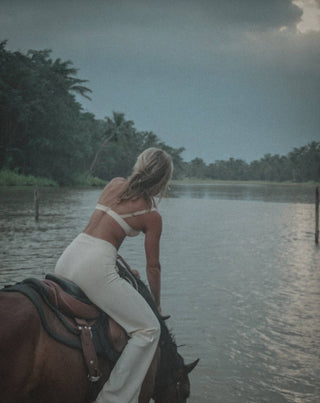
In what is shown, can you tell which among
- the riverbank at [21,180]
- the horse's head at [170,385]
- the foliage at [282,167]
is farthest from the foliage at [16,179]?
the foliage at [282,167]

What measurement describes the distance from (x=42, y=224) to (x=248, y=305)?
1302 centimetres

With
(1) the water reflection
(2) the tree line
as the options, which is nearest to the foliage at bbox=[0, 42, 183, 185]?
(2) the tree line

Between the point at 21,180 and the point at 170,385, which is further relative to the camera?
the point at 21,180

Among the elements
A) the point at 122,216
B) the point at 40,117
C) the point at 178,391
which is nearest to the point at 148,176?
the point at 122,216

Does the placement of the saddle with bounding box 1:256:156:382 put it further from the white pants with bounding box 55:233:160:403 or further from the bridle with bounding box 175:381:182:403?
the bridle with bounding box 175:381:182:403

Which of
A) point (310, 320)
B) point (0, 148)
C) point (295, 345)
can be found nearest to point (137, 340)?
point (295, 345)

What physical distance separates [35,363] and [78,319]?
418 mm

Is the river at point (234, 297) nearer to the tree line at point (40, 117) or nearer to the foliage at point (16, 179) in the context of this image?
the foliage at point (16, 179)

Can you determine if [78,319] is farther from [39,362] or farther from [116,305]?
[39,362]

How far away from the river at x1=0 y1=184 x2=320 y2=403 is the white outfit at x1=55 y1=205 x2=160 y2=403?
2228mm

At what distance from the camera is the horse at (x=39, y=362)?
7.16ft

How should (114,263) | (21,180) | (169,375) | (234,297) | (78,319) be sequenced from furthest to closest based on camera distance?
1. (21,180)
2. (234,297)
3. (169,375)
4. (114,263)
5. (78,319)

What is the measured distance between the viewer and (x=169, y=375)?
3.12 m

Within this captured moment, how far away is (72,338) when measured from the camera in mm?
2543
